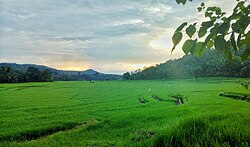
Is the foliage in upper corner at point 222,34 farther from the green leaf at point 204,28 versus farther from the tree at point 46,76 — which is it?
the tree at point 46,76

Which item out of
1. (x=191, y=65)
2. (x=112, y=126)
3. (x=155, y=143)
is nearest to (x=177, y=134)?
(x=155, y=143)

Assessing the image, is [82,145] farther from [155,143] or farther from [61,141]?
[155,143]

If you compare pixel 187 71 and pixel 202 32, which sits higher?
pixel 187 71

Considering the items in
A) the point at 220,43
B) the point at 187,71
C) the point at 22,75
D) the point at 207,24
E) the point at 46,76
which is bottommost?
the point at 220,43

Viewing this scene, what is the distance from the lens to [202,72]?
100 metres

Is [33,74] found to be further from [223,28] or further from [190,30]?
[223,28]

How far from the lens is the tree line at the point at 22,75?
92.1 m

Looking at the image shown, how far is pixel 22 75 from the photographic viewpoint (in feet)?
328

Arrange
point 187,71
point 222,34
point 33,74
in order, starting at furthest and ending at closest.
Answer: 1. point 187,71
2. point 33,74
3. point 222,34

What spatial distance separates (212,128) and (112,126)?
9.65m

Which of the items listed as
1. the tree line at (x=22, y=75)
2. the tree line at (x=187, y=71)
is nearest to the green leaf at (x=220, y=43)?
the tree line at (x=187, y=71)

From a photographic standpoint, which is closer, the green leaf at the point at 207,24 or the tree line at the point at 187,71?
the green leaf at the point at 207,24

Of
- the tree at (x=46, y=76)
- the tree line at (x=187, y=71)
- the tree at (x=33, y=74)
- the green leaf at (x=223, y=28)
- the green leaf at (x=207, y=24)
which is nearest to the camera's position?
the green leaf at (x=223, y=28)

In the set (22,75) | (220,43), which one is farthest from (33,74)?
(220,43)
